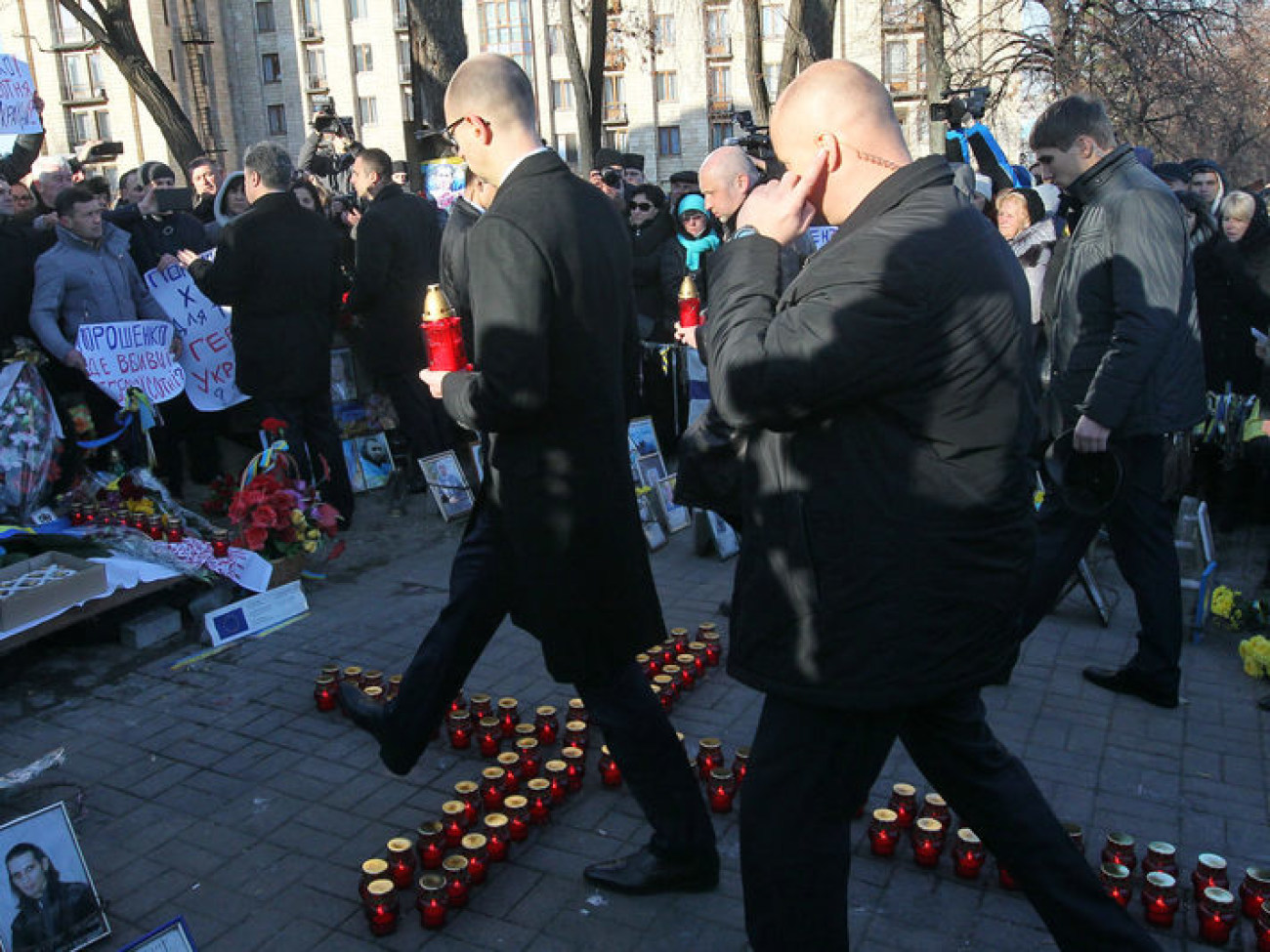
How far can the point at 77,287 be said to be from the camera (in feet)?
21.1

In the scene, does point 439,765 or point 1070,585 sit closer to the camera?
point 439,765

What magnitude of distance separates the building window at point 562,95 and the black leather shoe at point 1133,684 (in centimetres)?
5289

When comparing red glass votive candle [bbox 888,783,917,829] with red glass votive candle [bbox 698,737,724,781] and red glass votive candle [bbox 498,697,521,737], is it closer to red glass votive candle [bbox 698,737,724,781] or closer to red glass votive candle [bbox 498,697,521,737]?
red glass votive candle [bbox 698,737,724,781]

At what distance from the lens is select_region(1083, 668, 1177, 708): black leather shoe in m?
4.33

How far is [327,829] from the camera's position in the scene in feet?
11.8

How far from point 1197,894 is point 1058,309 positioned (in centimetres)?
225

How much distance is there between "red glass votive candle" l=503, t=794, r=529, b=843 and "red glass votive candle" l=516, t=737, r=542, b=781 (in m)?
0.25

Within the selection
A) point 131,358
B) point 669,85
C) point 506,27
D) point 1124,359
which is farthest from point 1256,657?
point 506,27

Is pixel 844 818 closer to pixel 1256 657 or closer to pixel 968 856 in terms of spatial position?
pixel 968 856

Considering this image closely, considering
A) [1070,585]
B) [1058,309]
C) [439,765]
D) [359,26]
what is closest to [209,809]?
[439,765]

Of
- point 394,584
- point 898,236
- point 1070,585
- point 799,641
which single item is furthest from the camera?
point 394,584

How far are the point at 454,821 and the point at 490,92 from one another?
87.9 inches

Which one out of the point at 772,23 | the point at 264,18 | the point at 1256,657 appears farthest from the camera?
the point at 264,18

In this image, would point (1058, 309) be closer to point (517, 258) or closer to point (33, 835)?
point (517, 258)
